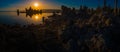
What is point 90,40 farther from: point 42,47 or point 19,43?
point 19,43

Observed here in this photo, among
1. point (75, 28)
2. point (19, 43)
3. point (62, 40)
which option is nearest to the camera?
point (19, 43)

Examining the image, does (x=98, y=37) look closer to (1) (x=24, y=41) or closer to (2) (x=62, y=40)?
(2) (x=62, y=40)

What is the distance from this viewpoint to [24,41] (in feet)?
73.6

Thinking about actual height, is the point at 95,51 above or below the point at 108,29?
below

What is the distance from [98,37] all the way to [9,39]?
8020 millimetres

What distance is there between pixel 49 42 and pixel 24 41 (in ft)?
10.5

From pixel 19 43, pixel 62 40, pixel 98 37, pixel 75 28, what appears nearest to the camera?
pixel 19 43

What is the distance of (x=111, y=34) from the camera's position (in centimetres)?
2439

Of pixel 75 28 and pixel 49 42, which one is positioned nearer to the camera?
pixel 49 42

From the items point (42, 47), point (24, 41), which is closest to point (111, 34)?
point (42, 47)

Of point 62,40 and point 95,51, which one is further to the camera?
point 62,40

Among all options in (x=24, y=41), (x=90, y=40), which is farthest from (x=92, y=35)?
(x=24, y=41)

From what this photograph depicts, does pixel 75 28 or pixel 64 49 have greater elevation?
pixel 75 28

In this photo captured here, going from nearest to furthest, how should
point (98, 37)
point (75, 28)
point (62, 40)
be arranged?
point (98, 37) < point (62, 40) < point (75, 28)
